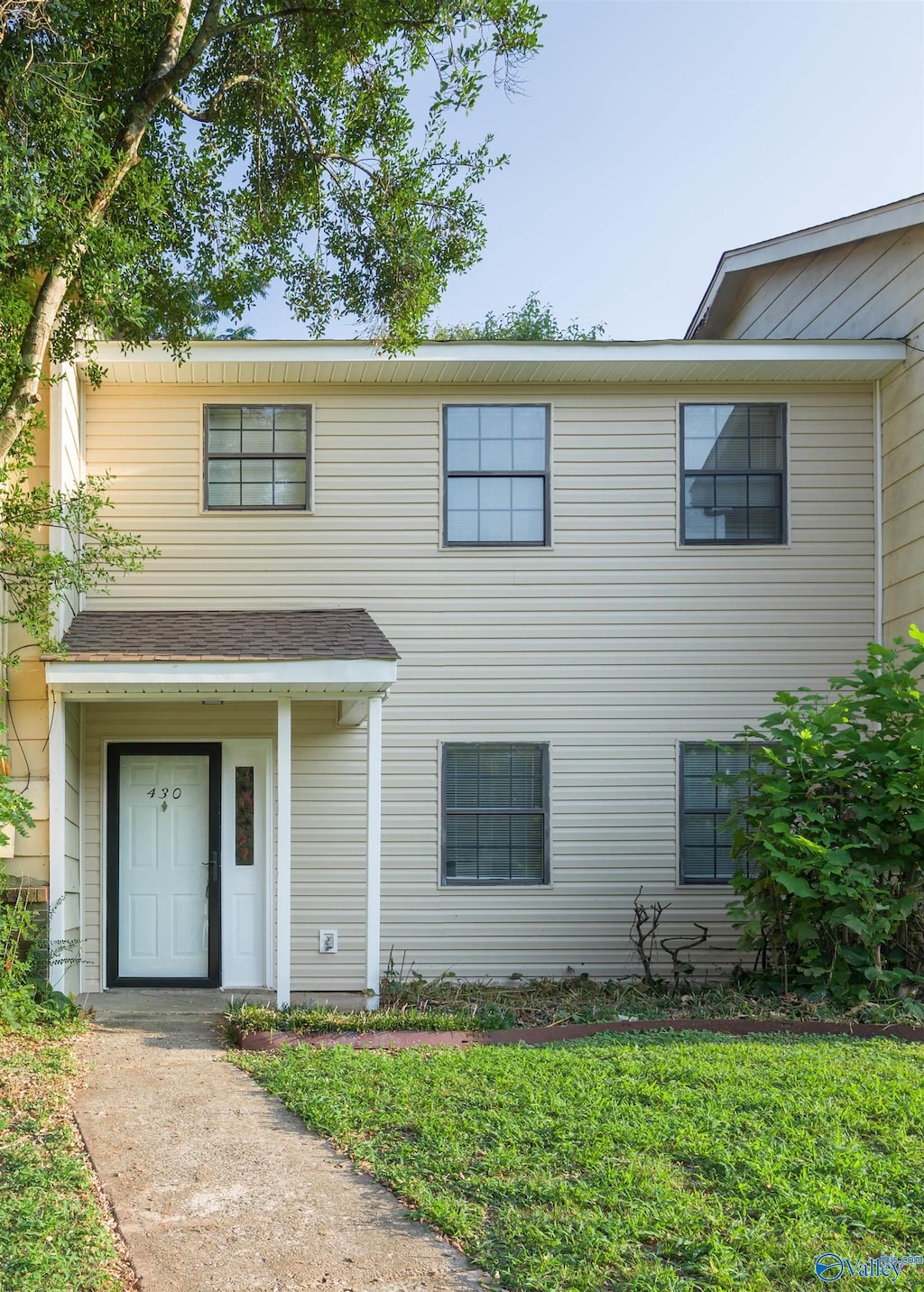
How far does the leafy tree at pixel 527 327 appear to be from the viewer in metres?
24.1

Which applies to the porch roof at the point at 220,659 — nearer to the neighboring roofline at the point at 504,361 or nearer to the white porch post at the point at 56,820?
the white porch post at the point at 56,820

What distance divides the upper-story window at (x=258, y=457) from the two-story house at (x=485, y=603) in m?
0.02

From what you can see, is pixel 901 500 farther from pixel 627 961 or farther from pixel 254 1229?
pixel 254 1229

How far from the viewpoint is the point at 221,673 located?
26.5ft

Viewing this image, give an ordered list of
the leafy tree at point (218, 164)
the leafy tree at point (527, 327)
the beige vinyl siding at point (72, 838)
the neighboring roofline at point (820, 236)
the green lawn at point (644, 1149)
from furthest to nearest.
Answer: the leafy tree at point (527, 327), the neighboring roofline at point (820, 236), the beige vinyl siding at point (72, 838), the leafy tree at point (218, 164), the green lawn at point (644, 1149)

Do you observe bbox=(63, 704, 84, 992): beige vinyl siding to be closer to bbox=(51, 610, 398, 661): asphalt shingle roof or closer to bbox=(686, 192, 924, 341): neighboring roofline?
bbox=(51, 610, 398, 661): asphalt shingle roof

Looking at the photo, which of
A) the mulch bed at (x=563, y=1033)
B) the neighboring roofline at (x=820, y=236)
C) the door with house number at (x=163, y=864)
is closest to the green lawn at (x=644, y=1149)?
the mulch bed at (x=563, y=1033)

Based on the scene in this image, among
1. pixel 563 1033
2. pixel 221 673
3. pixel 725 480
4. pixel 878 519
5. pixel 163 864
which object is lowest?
pixel 563 1033

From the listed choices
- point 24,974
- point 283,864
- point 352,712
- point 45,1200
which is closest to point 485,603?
point 352,712

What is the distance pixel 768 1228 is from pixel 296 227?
24.3 feet

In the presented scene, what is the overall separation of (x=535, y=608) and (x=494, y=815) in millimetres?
1765

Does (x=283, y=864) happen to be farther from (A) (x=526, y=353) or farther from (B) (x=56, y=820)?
(A) (x=526, y=353)

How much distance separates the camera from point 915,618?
9.09 meters

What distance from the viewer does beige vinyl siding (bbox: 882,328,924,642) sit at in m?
9.10
